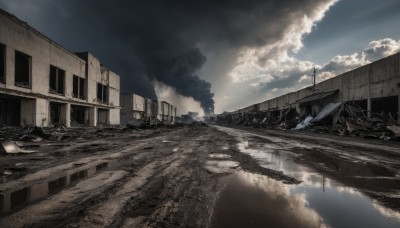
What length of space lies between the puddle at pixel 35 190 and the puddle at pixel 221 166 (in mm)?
2266

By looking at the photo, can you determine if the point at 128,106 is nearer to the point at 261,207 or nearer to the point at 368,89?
the point at 368,89

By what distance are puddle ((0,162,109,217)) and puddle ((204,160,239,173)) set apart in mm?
2266

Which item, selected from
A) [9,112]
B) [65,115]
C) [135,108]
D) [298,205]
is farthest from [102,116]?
[298,205]

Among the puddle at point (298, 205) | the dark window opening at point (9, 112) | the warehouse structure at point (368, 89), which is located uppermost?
the warehouse structure at point (368, 89)

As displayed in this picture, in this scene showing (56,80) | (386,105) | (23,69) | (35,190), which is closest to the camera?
(35,190)

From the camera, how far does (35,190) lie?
347 centimetres

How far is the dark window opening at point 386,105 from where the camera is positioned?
2038cm

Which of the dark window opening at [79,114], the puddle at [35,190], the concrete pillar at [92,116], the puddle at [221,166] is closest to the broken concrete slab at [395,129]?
the puddle at [221,166]

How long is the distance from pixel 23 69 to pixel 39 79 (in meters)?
1.73

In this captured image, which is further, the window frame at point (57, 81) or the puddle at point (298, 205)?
the window frame at point (57, 81)

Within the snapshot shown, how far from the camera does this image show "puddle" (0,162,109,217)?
2875 mm

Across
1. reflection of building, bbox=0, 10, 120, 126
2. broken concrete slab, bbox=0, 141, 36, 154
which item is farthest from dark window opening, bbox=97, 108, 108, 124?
broken concrete slab, bbox=0, 141, 36, 154

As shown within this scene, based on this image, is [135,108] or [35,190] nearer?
[35,190]

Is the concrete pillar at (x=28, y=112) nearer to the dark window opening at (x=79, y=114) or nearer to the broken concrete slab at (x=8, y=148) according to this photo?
the dark window opening at (x=79, y=114)
